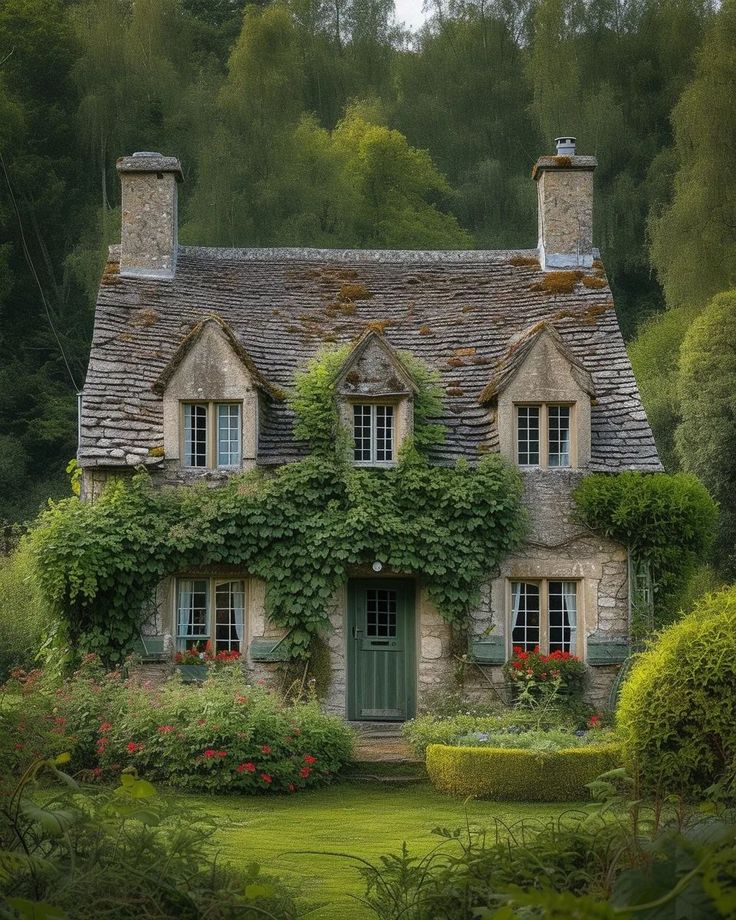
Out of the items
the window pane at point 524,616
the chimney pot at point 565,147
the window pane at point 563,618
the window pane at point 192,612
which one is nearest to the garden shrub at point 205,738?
the window pane at point 192,612

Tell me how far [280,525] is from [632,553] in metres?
4.74

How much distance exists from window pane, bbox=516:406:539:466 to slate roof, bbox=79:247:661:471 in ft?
1.27

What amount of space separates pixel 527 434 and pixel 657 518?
2.11 meters

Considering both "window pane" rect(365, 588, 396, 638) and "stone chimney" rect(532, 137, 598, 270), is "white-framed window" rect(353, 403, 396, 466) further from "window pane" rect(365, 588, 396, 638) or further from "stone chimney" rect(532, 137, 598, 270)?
"stone chimney" rect(532, 137, 598, 270)

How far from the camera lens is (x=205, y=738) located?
13.2 meters

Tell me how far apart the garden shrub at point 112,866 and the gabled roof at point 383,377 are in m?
12.7

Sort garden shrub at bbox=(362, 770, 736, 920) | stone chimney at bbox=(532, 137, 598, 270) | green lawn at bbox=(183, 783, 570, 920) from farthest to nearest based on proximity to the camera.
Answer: stone chimney at bbox=(532, 137, 598, 270)
green lawn at bbox=(183, 783, 570, 920)
garden shrub at bbox=(362, 770, 736, 920)

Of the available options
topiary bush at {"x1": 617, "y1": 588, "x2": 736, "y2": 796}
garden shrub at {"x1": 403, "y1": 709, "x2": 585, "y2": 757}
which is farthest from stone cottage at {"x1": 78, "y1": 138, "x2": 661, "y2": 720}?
topiary bush at {"x1": 617, "y1": 588, "x2": 736, "y2": 796}

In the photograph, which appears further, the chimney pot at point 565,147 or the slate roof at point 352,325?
the chimney pot at point 565,147

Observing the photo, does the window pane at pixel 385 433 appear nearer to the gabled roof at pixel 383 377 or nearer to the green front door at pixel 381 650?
the gabled roof at pixel 383 377

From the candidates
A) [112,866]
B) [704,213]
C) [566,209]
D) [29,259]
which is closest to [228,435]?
[566,209]

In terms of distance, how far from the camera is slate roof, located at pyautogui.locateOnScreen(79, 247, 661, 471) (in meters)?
17.9

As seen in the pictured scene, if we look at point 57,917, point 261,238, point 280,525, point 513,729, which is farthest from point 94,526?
point 261,238

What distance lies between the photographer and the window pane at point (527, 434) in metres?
18.0
